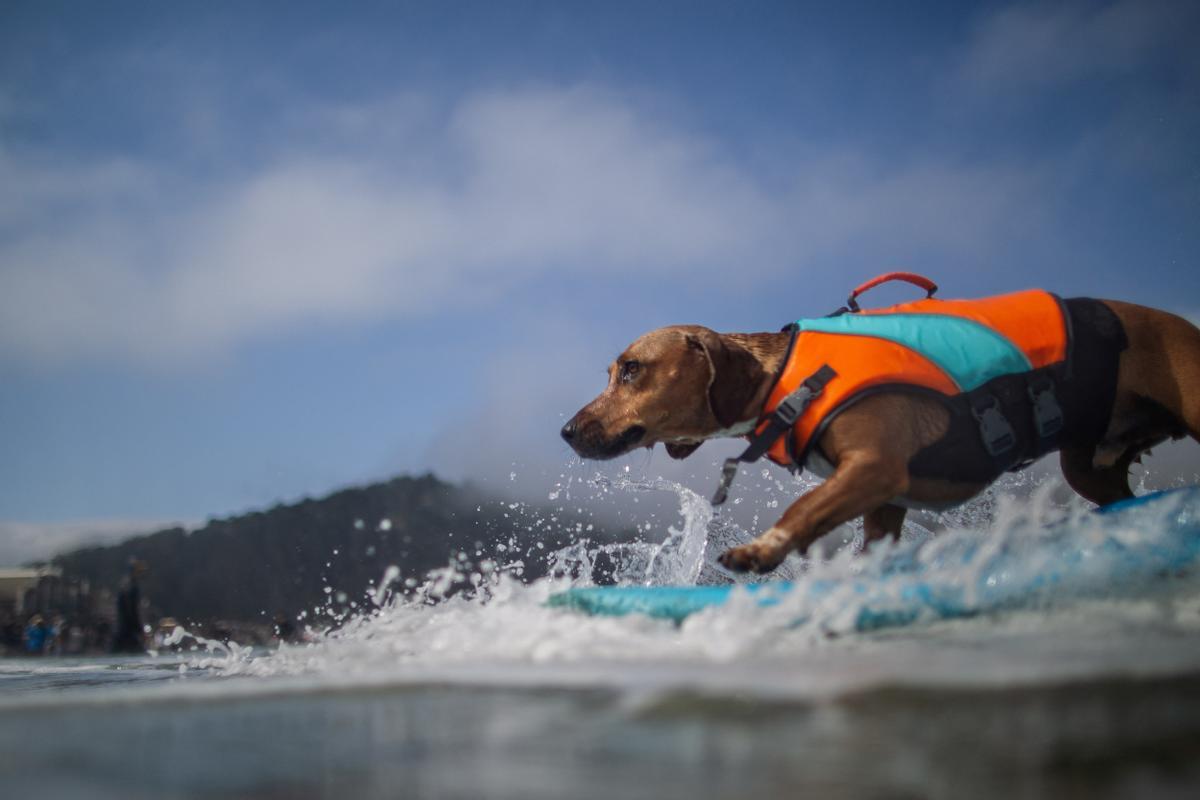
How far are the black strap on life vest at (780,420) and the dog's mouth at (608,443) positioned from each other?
42cm

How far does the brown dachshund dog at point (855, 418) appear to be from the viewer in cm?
311

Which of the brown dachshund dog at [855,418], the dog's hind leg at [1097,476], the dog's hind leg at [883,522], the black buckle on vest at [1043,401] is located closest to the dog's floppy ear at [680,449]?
the brown dachshund dog at [855,418]

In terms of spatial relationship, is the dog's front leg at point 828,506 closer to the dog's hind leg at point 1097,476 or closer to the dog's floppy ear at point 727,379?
the dog's floppy ear at point 727,379

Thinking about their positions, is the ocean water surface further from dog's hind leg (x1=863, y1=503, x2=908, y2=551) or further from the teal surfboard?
dog's hind leg (x1=863, y1=503, x2=908, y2=551)

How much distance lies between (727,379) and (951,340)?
92cm

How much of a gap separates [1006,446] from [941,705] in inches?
A: 99.7

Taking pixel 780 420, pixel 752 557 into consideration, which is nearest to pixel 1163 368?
pixel 780 420

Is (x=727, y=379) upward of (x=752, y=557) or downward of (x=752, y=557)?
upward

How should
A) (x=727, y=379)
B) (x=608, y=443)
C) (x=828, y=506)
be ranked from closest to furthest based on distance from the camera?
(x=828, y=506) → (x=727, y=379) → (x=608, y=443)

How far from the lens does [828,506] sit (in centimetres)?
301

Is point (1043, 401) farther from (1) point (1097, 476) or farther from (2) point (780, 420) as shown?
(2) point (780, 420)

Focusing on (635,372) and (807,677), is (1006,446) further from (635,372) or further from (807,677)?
(807,677)

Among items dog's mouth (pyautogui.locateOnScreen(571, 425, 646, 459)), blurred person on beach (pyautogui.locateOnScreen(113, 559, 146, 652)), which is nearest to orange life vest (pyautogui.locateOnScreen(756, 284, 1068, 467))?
dog's mouth (pyautogui.locateOnScreen(571, 425, 646, 459))

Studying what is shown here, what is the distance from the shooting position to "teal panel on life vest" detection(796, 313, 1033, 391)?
344 cm
